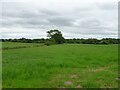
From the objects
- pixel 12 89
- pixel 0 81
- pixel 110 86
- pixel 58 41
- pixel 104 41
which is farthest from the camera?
pixel 58 41

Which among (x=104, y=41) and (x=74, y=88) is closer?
(x=74, y=88)

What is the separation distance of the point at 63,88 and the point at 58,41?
4033 inches

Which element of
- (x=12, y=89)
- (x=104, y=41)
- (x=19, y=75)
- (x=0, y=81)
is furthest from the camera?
(x=104, y=41)

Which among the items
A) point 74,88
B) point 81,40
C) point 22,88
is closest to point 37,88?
point 22,88

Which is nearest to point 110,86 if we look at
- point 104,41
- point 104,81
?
point 104,81

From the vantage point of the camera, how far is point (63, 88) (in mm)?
9508

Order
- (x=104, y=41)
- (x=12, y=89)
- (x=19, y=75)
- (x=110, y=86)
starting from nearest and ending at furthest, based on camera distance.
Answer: (x=12, y=89), (x=110, y=86), (x=19, y=75), (x=104, y=41)

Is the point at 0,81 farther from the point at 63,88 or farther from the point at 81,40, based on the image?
the point at 81,40

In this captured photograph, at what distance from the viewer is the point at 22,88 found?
9.44m

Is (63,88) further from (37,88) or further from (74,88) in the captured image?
(37,88)

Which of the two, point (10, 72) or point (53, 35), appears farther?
point (53, 35)

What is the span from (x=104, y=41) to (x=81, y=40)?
16181 millimetres

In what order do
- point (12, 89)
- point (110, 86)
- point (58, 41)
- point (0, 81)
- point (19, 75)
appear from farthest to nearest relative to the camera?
1. point (58, 41)
2. point (19, 75)
3. point (0, 81)
4. point (110, 86)
5. point (12, 89)

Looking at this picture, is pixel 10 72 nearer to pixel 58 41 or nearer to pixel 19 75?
pixel 19 75
